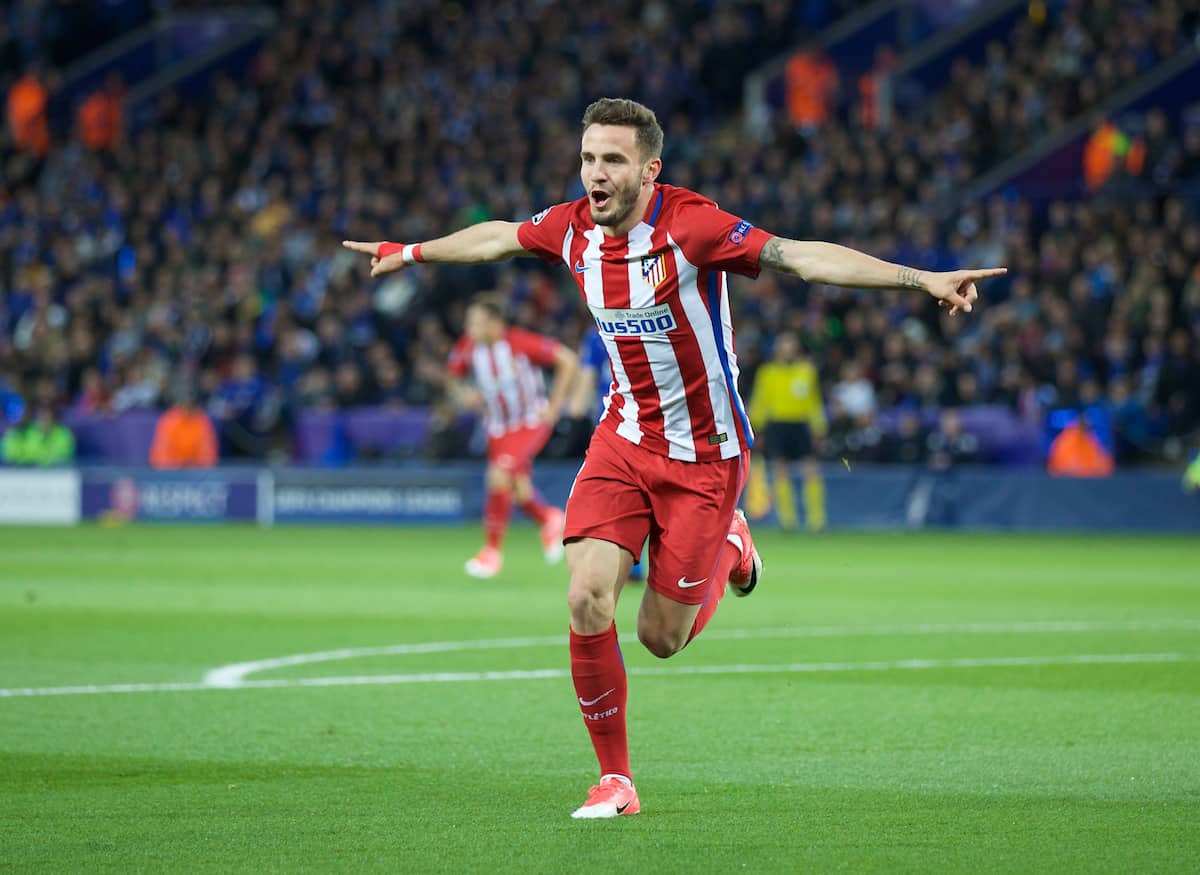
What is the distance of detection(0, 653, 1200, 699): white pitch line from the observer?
354 inches

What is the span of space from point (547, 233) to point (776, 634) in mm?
5504

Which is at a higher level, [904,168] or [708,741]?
[904,168]

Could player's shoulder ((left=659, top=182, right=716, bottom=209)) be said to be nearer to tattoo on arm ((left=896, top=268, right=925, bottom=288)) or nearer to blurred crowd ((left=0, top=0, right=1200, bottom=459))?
tattoo on arm ((left=896, top=268, right=925, bottom=288))

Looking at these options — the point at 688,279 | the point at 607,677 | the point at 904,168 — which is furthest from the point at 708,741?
the point at 904,168

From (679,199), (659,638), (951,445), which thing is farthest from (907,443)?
(679,199)

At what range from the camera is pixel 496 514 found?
16.0 m

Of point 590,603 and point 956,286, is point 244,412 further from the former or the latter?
point 956,286

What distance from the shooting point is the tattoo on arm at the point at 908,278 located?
5.61 metres

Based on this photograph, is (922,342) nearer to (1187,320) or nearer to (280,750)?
(1187,320)

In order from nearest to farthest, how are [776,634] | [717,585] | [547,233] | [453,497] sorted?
[547,233] < [717,585] < [776,634] < [453,497]

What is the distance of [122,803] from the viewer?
607cm

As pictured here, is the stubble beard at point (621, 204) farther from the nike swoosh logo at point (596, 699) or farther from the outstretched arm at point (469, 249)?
the nike swoosh logo at point (596, 699)

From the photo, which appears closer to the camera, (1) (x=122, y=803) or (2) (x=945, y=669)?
(1) (x=122, y=803)

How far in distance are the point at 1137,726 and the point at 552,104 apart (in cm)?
2330
